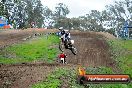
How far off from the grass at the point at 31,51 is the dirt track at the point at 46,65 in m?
1.68

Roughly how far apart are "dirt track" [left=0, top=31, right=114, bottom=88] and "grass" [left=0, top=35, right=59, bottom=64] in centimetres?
168

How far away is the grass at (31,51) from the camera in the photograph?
28703 mm

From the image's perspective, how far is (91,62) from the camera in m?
28.4

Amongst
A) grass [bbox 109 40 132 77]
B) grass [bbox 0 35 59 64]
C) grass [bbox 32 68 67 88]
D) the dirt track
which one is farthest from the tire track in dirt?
grass [bbox 32 68 67 88]

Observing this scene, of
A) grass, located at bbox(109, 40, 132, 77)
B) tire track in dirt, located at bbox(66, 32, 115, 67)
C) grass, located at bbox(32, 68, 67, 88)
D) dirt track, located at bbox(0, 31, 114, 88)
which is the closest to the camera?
grass, located at bbox(32, 68, 67, 88)

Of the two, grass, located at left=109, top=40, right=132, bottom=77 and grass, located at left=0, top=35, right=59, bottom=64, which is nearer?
grass, located at left=0, top=35, right=59, bottom=64

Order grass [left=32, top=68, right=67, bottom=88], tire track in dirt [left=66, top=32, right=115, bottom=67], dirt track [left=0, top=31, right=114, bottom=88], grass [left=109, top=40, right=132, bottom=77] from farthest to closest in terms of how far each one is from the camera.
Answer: grass [left=109, top=40, right=132, bottom=77], tire track in dirt [left=66, top=32, right=115, bottom=67], dirt track [left=0, top=31, right=114, bottom=88], grass [left=32, top=68, right=67, bottom=88]

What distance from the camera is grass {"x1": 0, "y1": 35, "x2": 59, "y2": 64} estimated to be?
28.7 m

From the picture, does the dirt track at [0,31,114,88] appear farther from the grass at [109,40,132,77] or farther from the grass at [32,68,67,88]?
the grass at [109,40,132,77]

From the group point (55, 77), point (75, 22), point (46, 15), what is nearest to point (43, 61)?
point (55, 77)

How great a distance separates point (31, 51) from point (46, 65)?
706cm

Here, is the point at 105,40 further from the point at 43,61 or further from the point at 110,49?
the point at 43,61

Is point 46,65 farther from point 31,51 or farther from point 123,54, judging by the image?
point 123,54

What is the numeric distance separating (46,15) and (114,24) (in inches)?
811
